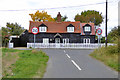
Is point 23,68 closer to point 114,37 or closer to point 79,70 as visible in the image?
point 79,70

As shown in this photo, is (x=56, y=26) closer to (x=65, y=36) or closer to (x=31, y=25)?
(x=65, y=36)

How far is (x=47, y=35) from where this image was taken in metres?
38.4

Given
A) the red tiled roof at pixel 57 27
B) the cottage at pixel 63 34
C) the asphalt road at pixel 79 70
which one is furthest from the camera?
the red tiled roof at pixel 57 27

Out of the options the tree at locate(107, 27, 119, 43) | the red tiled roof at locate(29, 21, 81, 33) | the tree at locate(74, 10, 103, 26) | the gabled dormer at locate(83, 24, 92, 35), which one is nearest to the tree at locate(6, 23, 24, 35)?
the tree at locate(74, 10, 103, 26)

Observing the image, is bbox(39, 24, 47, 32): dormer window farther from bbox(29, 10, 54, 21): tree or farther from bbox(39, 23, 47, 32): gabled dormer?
bbox(29, 10, 54, 21): tree

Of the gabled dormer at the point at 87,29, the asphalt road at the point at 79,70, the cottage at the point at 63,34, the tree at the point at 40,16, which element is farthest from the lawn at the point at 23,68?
the tree at the point at 40,16

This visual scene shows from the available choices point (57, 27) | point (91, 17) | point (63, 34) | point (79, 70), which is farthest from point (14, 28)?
point (79, 70)

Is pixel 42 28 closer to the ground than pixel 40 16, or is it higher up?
closer to the ground

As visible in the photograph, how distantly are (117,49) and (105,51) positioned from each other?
1408 mm

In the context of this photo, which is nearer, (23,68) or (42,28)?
(23,68)

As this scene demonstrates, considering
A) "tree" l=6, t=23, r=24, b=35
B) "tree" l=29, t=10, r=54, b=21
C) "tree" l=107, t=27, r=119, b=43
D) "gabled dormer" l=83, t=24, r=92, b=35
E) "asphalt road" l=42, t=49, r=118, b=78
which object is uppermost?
"tree" l=29, t=10, r=54, b=21

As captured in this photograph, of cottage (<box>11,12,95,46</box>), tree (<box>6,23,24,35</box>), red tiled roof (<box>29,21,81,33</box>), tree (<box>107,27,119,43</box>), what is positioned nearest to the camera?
tree (<box>107,27,119,43</box>)

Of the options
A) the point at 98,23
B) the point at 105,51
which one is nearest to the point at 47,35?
the point at 105,51

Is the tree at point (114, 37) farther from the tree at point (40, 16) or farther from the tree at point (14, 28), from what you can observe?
the tree at point (14, 28)
